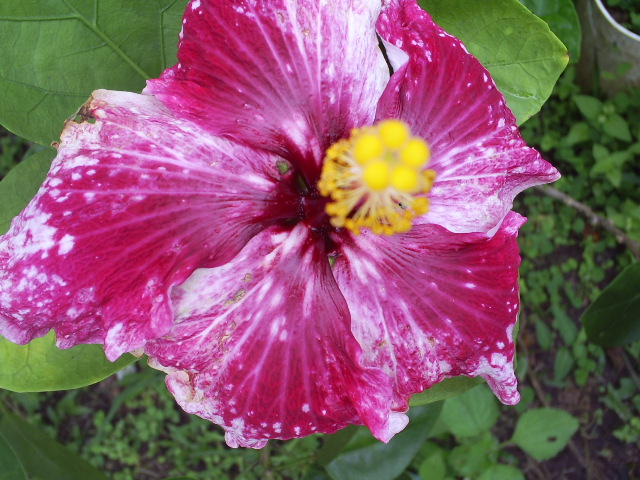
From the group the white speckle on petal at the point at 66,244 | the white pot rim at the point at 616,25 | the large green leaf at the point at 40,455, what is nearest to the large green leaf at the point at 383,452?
the large green leaf at the point at 40,455

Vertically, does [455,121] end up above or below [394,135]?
below

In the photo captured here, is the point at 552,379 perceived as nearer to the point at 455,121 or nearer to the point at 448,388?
the point at 448,388

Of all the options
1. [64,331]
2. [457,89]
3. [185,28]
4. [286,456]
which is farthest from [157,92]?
[286,456]

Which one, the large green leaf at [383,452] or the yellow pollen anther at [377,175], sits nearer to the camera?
the yellow pollen anther at [377,175]

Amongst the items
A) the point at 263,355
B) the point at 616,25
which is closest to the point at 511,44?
the point at 263,355

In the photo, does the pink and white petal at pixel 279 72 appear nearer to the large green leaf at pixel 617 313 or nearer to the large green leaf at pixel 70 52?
the large green leaf at pixel 70 52

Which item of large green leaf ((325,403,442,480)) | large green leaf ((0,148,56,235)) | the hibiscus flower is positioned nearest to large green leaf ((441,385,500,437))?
large green leaf ((325,403,442,480))
